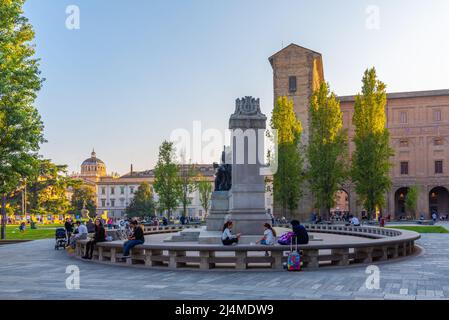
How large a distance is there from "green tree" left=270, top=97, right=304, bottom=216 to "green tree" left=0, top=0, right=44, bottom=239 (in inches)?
1151

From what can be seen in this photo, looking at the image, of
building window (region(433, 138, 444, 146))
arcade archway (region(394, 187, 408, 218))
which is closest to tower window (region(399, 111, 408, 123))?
building window (region(433, 138, 444, 146))

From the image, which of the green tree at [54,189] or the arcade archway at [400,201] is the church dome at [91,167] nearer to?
the green tree at [54,189]

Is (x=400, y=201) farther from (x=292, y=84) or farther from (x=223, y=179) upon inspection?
(x=223, y=179)

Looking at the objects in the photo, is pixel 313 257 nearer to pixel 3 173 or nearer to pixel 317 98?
pixel 3 173

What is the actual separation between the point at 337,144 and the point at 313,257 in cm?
3705

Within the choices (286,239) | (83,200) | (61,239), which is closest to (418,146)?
(61,239)

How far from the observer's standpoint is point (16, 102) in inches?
941

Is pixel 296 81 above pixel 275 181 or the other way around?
above

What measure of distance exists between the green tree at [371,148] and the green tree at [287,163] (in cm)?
596

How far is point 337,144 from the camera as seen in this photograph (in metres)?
49.7

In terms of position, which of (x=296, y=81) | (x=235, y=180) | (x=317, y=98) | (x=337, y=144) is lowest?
(x=235, y=180)
